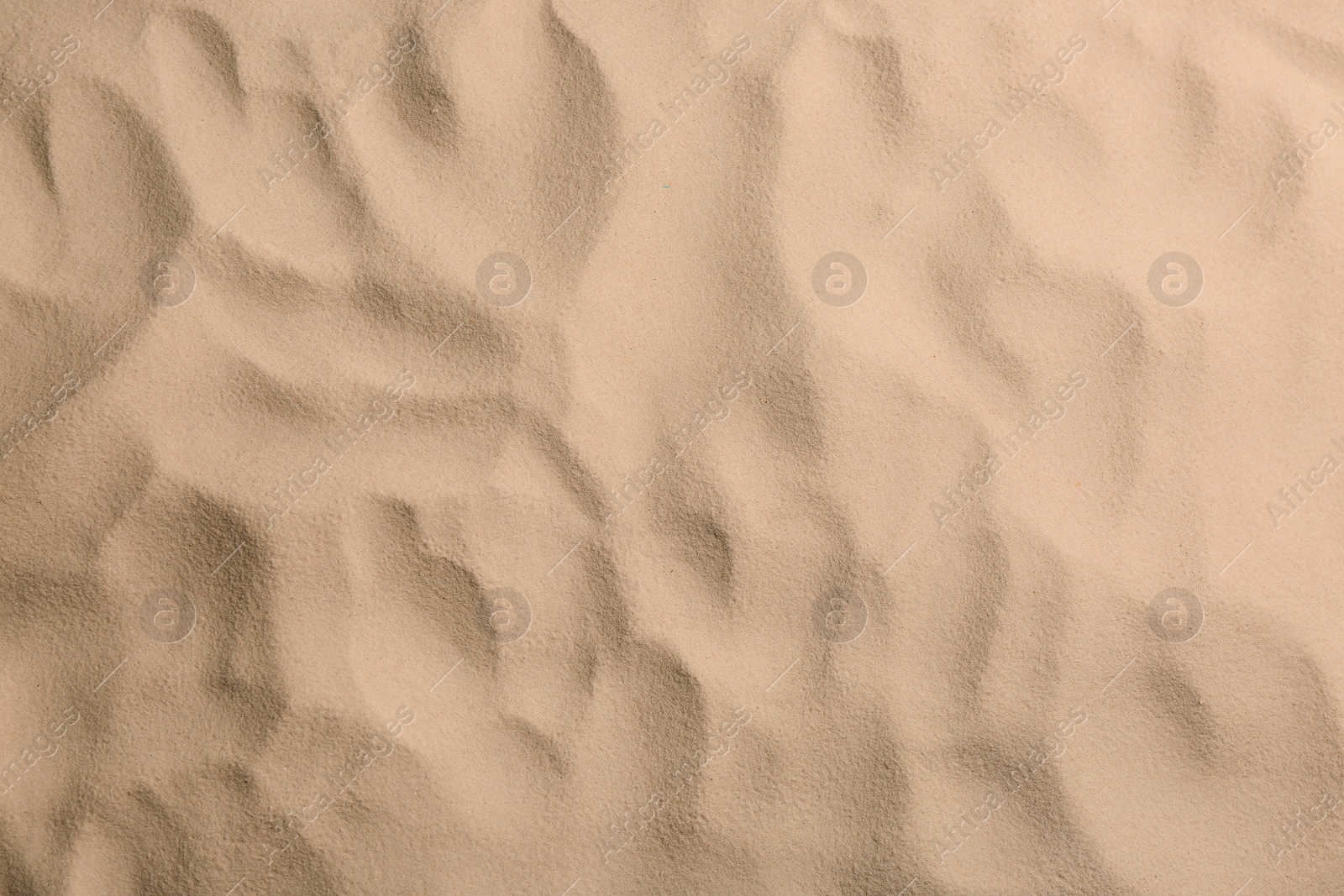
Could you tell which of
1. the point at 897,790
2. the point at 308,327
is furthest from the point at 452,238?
the point at 897,790

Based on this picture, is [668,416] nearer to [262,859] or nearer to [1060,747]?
[1060,747]

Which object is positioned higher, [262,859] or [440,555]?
[440,555]

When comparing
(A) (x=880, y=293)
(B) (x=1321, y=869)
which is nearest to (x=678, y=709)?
(A) (x=880, y=293)

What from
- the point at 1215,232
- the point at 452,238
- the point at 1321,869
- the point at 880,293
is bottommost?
the point at 452,238

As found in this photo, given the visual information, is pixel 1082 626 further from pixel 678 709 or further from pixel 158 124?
pixel 158 124

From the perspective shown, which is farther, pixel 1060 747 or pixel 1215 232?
pixel 1215 232

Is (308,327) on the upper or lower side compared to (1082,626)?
lower
